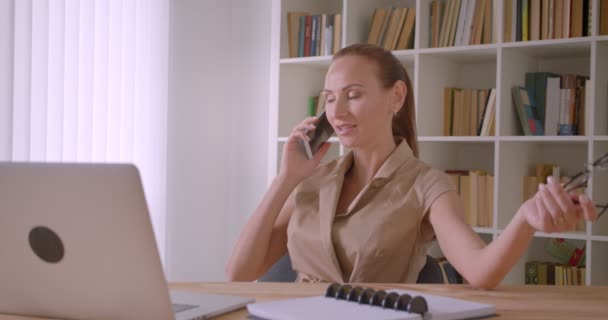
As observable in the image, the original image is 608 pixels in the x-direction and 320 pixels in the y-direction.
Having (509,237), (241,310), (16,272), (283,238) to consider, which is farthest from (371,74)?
(16,272)

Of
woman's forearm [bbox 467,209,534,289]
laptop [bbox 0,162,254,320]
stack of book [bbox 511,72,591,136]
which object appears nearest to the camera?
laptop [bbox 0,162,254,320]

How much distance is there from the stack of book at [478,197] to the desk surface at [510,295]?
208 cm

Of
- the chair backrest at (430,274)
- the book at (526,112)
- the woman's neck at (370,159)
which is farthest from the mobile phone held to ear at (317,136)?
the book at (526,112)

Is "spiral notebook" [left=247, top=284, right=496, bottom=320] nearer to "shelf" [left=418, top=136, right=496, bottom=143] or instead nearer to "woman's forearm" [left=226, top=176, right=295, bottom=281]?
"woman's forearm" [left=226, top=176, right=295, bottom=281]

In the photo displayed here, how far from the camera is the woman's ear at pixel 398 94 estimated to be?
2.42 metres

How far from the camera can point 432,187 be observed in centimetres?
220

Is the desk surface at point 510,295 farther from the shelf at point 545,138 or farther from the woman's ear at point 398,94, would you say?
the shelf at point 545,138

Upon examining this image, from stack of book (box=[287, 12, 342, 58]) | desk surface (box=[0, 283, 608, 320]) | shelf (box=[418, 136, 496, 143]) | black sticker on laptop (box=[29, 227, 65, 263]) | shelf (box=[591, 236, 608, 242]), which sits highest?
stack of book (box=[287, 12, 342, 58])

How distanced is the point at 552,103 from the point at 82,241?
9.55 ft

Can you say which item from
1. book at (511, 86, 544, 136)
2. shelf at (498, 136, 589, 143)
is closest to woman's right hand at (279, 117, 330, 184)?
shelf at (498, 136, 589, 143)

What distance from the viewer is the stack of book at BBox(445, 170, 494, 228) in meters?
3.84

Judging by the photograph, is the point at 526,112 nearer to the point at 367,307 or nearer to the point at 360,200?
the point at 360,200

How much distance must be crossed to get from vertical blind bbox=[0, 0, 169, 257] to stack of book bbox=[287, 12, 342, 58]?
666 millimetres

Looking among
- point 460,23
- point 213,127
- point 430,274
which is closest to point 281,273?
point 430,274
